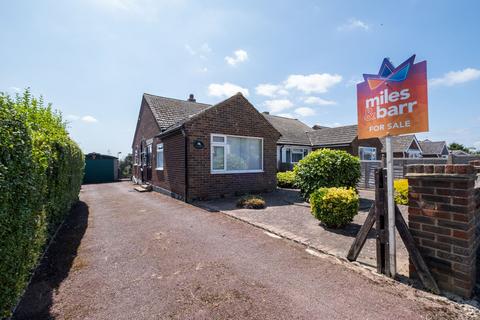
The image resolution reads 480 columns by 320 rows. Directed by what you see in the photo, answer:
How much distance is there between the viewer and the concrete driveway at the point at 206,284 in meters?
2.49

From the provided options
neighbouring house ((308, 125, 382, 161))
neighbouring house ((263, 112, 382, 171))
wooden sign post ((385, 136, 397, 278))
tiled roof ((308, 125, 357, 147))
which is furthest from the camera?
tiled roof ((308, 125, 357, 147))

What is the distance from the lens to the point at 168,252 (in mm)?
4164

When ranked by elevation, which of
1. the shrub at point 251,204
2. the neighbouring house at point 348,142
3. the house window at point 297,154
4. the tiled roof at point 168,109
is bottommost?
the shrub at point 251,204

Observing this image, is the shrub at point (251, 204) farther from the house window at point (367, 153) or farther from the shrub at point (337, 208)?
the house window at point (367, 153)

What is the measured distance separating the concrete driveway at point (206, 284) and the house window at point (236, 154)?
479 cm

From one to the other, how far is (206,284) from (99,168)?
22.0 meters

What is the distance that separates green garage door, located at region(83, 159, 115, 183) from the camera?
20.5 meters

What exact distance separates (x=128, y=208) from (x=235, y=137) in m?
5.11

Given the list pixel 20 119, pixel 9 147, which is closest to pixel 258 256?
pixel 9 147

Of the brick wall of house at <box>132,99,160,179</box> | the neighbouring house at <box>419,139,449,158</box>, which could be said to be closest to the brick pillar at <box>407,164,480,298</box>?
the brick wall of house at <box>132,99,160,179</box>

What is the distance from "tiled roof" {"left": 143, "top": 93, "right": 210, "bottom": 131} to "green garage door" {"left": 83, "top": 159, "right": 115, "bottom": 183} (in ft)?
33.9

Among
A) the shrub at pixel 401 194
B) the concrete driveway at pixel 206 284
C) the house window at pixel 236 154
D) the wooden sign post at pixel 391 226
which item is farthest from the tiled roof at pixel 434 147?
the concrete driveway at pixel 206 284

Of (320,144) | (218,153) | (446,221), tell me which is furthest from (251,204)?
(320,144)

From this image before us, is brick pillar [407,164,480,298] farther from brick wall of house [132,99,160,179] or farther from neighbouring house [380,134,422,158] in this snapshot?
neighbouring house [380,134,422,158]
